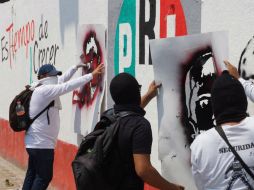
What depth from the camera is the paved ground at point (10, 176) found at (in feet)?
27.3

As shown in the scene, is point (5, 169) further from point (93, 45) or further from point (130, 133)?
point (130, 133)

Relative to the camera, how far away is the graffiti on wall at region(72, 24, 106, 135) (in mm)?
5953

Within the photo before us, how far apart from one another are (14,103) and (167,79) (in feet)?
7.79

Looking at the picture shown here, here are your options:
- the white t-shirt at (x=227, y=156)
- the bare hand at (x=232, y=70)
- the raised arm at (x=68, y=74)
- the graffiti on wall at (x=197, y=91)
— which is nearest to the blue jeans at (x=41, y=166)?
the raised arm at (x=68, y=74)

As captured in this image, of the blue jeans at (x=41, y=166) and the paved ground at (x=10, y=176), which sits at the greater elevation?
the blue jeans at (x=41, y=166)

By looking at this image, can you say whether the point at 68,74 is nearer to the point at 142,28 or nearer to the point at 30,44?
the point at 142,28

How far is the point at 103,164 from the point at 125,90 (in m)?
0.50

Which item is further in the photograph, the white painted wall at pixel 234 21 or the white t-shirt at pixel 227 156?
the white painted wall at pixel 234 21

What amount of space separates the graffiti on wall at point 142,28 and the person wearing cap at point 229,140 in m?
1.78

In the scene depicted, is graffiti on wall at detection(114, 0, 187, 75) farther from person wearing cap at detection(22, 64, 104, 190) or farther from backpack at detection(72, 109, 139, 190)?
backpack at detection(72, 109, 139, 190)

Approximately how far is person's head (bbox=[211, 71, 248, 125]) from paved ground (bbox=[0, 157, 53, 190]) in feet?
19.1

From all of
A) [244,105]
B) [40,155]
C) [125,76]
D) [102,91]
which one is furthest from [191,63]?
[40,155]

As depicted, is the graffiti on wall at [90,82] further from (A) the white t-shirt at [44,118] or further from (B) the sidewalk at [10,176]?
(B) the sidewalk at [10,176]

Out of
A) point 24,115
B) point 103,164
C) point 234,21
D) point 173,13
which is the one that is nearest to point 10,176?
point 24,115
